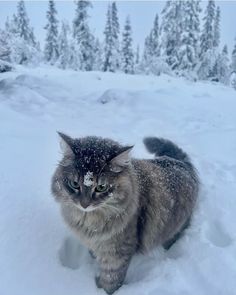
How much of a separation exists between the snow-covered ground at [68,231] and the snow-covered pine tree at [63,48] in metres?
28.9

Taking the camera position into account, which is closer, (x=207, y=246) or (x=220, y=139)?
(x=207, y=246)

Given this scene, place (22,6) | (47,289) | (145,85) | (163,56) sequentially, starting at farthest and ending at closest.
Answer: (22,6), (163,56), (145,85), (47,289)

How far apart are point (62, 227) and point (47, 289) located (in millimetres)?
712

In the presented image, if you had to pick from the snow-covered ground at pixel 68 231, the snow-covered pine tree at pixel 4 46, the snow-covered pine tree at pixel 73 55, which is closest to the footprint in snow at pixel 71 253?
the snow-covered ground at pixel 68 231

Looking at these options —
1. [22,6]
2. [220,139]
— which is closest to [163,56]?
[22,6]

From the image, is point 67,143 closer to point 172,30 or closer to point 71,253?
point 71,253

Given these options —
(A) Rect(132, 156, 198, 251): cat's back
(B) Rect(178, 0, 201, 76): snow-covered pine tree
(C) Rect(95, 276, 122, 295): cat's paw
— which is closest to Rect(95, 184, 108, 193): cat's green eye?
(A) Rect(132, 156, 198, 251): cat's back

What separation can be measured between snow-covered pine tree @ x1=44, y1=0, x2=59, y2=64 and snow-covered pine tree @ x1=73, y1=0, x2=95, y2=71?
193 inches

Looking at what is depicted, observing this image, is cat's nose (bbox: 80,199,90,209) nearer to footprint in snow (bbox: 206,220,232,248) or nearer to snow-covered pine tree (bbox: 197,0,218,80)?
footprint in snow (bbox: 206,220,232,248)

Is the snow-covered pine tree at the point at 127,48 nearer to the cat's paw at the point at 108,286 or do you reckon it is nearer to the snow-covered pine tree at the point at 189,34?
the snow-covered pine tree at the point at 189,34

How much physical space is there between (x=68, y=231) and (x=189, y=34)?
93.4ft

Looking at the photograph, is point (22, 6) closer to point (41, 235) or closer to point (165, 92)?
point (165, 92)

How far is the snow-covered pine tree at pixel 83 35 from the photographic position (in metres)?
32.0

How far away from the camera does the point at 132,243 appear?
3.04 m
